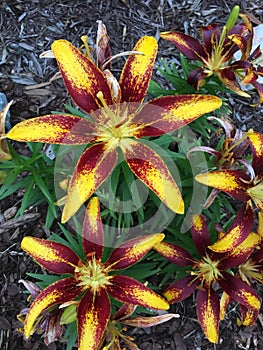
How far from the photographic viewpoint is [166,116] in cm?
150

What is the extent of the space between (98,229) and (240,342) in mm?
1384

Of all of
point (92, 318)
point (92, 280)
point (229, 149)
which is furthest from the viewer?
point (229, 149)

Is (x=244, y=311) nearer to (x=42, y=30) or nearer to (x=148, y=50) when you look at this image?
(x=148, y=50)

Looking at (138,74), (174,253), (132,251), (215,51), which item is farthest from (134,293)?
(215,51)

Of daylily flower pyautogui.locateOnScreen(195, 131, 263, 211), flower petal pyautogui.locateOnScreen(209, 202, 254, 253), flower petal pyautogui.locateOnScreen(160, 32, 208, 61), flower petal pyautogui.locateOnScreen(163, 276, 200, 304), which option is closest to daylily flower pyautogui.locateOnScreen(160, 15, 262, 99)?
flower petal pyautogui.locateOnScreen(160, 32, 208, 61)

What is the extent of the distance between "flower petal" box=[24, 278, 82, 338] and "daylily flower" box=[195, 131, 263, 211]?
1.93 feet

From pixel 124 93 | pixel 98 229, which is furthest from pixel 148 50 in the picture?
pixel 98 229

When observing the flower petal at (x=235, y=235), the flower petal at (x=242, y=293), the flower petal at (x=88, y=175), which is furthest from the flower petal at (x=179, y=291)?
the flower petal at (x=88, y=175)

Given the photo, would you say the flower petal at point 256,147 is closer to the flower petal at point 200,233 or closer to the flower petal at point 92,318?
the flower petal at point 200,233

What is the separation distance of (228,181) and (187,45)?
0.67 meters

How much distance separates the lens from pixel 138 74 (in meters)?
1.54

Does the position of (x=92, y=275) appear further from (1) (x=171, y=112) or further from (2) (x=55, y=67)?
(2) (x=55, y=67)

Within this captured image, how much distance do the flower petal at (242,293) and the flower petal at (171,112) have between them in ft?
2.45

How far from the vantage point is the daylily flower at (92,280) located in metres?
1.57
